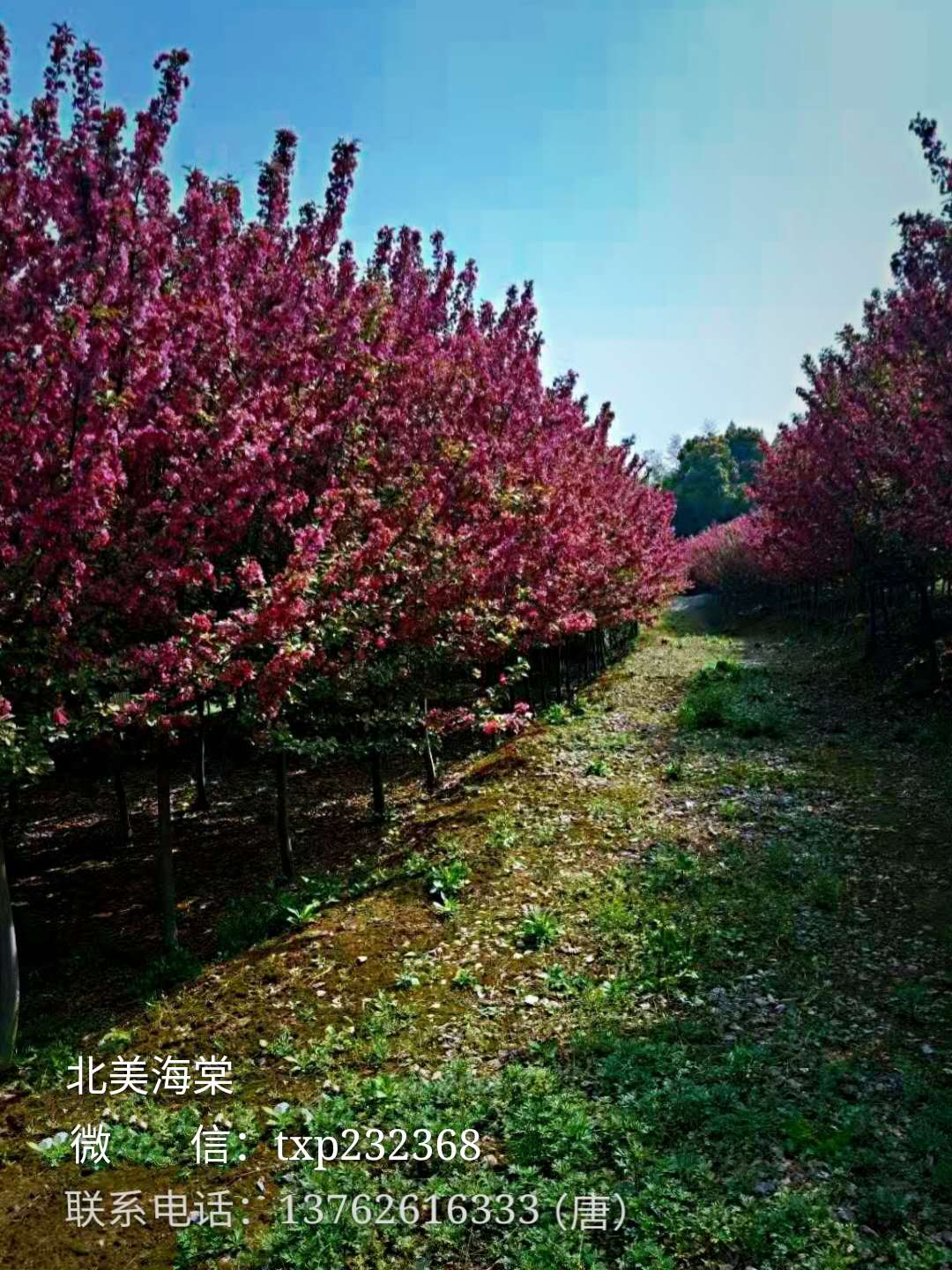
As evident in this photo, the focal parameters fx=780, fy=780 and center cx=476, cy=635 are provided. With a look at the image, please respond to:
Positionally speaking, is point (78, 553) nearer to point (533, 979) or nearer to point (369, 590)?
point (369, 590)

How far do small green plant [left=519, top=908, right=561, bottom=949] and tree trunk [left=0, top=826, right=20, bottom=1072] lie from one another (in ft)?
16.2

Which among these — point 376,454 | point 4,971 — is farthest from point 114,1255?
point 376,454

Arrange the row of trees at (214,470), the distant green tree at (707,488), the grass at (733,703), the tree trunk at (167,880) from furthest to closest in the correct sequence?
1. the distant green tree at (707,488)
2. the grass at (733,703)
3. the tree trunk at (167,880)
4. the row of trees at (214,470)

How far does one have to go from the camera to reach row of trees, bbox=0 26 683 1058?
19.0 feet

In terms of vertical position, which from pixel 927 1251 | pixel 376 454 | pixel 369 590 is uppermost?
pixel 376 454

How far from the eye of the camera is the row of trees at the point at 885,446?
10.9m

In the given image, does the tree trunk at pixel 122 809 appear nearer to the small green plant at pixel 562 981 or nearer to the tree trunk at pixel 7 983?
the tree trunk at pixel 7 983

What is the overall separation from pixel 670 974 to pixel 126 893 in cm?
823

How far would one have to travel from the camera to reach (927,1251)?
4230 millimetres

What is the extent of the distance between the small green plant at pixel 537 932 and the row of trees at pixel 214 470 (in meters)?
3.58

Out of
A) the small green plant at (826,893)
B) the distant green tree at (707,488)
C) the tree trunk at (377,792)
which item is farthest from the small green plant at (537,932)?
the distant green tree at (707,488)

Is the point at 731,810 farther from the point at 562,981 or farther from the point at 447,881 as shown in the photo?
the point at 562,981

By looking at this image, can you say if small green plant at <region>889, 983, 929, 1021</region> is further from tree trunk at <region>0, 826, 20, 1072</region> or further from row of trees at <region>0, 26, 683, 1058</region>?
tree trunk at <region>0, 826, 20, 1072</region>

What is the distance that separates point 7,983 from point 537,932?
514 centimetres
